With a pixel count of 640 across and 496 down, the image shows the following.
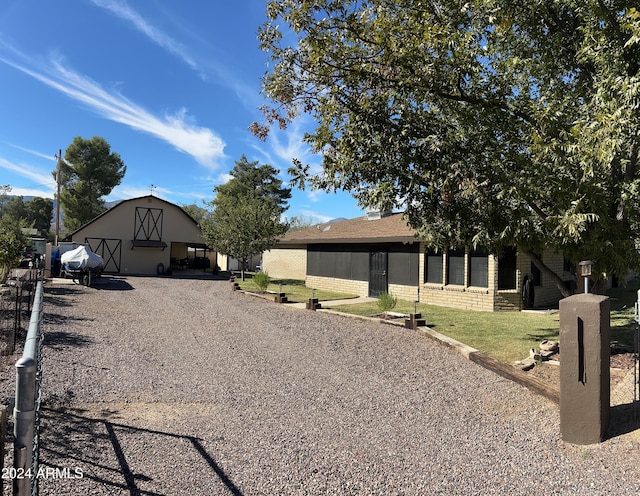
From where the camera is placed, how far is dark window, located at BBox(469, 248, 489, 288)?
1414cm

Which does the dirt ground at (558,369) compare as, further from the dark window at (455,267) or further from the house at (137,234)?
the house at (137,234)

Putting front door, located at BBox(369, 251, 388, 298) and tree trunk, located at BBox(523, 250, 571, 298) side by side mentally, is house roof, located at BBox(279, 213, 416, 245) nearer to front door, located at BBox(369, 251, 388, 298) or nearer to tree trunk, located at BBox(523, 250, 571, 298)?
front door, located at BBox(369, 251, 388, 298)

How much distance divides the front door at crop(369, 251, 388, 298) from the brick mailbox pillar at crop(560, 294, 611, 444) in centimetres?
1338

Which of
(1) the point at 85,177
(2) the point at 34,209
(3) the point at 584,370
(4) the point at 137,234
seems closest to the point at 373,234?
(3) the point at 584,370

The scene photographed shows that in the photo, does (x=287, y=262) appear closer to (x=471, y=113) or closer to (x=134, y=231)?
(x=134, y=231)

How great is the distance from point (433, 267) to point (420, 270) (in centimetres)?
54

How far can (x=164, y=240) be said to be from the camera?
3388cm

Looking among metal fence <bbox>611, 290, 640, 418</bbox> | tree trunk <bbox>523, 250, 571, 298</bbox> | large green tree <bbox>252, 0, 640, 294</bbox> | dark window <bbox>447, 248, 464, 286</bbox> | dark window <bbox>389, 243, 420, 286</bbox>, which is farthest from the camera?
dark window <bbox>389, 243, 420, 286</bbox>

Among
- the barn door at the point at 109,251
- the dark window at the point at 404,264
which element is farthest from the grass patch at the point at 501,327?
the barn door at the point at 109,251

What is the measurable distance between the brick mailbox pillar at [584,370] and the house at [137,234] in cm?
3171

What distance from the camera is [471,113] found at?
272 inches

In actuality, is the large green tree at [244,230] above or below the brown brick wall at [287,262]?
above

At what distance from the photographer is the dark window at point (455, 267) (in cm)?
1495

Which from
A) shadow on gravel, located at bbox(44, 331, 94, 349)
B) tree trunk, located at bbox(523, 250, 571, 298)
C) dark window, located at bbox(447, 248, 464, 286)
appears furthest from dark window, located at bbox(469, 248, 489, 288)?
shadow on gravel, located at bbox(44, 331, 94, 349)
